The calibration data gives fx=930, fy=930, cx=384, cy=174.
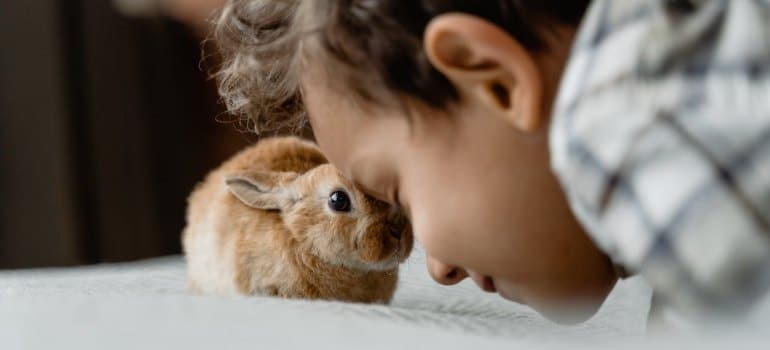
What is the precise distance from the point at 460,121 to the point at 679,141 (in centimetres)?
18

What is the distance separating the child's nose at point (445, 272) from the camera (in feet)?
2.48

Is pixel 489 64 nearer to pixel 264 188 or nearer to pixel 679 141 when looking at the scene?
pixel 679 141

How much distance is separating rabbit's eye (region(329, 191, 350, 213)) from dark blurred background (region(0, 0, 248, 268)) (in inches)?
49.1

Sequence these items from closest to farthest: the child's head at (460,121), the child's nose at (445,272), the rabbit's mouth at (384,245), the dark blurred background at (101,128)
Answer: the child's head at (460,121) → the child's nose at (445,272) → the rabbit's mouth at (384,245) → the dark blurred background at (101,128)

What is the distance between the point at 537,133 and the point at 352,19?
15 cm

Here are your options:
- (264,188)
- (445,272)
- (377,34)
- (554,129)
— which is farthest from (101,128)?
(554,129)

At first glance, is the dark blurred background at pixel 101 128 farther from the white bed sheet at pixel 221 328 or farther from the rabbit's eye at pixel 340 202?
the white bed sheet at pixel 221 328

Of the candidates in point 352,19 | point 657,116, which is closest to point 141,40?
point 352,19

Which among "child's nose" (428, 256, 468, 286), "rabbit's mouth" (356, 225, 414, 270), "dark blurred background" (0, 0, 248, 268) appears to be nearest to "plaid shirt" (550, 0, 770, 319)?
"child's nose" (428, 256, 468, 286)

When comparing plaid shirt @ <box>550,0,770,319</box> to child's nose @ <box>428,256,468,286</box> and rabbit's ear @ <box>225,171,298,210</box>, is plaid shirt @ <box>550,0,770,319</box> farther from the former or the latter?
rabbit's ear @ <box>225,171,298,210</box>

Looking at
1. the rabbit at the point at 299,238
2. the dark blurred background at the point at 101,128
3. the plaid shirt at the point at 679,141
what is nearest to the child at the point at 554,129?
the plaid shirt at the point at 679,141

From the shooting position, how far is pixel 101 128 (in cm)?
215

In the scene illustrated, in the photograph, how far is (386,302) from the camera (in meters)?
0.96

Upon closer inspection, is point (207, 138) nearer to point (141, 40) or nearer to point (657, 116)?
point (141, 40)
